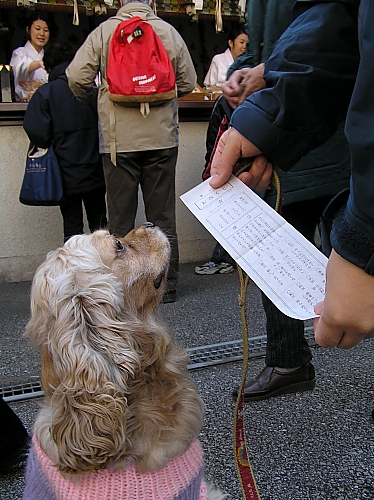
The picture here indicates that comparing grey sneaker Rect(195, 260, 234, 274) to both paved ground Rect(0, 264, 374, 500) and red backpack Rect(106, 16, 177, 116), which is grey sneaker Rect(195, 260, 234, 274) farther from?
red backpack Rect(106, 16, 177, 116)

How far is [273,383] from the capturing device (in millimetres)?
2959

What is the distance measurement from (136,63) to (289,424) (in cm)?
302

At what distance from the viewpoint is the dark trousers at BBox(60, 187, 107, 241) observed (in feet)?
17.4

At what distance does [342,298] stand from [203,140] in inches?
218

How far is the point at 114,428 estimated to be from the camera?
157cm

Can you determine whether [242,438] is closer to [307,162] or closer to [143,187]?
[307,162]

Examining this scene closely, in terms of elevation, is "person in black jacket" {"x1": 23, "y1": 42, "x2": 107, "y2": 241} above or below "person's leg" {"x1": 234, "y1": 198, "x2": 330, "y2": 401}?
above

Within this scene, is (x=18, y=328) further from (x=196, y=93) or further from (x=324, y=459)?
(x=196, y=93)

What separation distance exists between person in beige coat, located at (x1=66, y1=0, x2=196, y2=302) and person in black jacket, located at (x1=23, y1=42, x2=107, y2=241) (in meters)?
0.27

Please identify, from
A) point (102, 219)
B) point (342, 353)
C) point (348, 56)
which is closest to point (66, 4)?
point (102, 219)

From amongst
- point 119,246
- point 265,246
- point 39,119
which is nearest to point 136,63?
point 39,119

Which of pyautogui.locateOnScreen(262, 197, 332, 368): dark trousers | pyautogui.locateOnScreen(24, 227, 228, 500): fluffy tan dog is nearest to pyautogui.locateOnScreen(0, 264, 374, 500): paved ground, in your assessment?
pyautogui.locateOnScreen(262, 197, 332, 368): dark trousers

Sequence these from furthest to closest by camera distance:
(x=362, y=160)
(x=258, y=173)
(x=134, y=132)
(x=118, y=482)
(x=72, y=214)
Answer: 1. (x=72, y=214)
2. (x=134, y=132)
3. (x=258, y=173)
4. (x=118, y=482)
5. (x=362, y=160)

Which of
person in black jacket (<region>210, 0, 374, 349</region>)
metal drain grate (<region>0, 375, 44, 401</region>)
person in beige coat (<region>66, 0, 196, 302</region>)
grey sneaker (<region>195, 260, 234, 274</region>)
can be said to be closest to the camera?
person in black jacket (<region>210, 0, 374, 349</region>)
